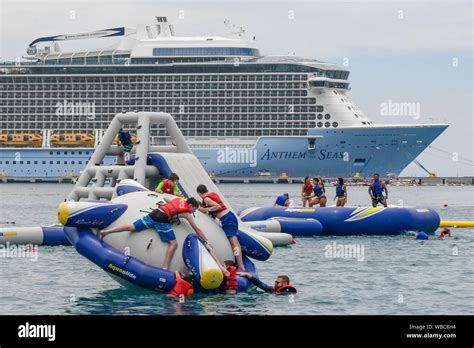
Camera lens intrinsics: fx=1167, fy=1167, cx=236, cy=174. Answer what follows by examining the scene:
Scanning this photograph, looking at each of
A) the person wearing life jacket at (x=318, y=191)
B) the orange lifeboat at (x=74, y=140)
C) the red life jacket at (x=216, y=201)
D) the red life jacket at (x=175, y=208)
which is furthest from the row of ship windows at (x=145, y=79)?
the red life jacket at (x=175, y=208)

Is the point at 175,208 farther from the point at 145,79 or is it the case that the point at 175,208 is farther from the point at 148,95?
the point at 145,79

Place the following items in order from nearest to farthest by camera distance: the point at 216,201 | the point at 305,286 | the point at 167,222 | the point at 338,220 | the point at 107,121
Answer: the point at 167,222
the point at 216,201
the point at 305,286
the point at 338,220
the point at 107,121

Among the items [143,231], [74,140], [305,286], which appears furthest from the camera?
[74,140]

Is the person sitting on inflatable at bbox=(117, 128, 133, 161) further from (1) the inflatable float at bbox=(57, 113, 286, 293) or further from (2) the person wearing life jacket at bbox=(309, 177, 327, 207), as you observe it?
(2) the person wearing life jacket at bbox=(309, 177, 327, 207)

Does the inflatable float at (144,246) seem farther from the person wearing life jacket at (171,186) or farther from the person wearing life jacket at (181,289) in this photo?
the person wearing life jacket at (171,186)

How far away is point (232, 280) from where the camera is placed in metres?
18.5

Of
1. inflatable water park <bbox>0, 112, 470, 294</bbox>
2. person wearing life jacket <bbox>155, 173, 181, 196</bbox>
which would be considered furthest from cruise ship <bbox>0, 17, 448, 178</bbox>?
person wearing life jacket <bbox>155, 173, 181, 196</bbox>

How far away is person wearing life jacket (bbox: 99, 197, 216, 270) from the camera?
1822 cm

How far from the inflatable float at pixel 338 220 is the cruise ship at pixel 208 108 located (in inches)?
2714

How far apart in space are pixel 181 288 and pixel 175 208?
1.27 m

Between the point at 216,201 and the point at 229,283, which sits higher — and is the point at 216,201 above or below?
above

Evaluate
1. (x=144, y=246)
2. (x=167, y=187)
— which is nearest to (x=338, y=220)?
(x=167, y=187)

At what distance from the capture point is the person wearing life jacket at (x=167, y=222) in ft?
59.8

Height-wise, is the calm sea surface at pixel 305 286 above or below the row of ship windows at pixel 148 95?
below
